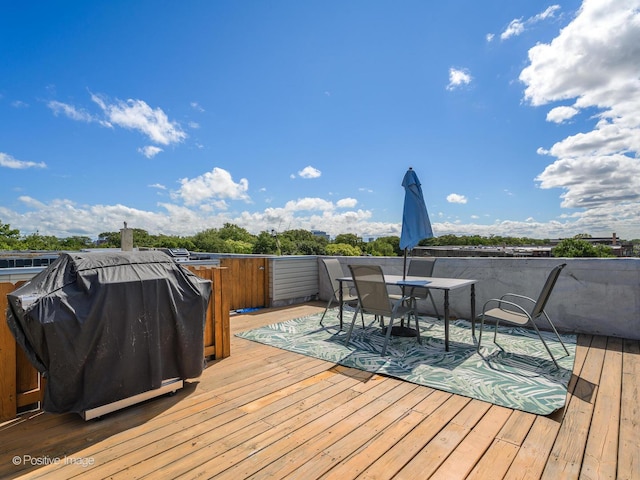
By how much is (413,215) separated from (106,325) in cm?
349

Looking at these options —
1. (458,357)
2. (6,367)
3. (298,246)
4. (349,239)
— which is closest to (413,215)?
(458,357)

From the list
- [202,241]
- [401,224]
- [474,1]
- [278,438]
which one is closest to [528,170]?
[474,1]

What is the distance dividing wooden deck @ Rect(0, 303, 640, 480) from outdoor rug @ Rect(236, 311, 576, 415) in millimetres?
160

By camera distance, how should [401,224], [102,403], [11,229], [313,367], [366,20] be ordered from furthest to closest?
[11,229], [366,20], [401,224], [313,367], [102,403]

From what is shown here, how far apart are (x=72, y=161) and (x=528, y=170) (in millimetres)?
31261

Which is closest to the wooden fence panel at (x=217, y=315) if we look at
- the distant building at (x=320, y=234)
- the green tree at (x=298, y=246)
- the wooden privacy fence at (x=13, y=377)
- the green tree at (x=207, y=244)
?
the wooden privacy fence at (x=13, y=377)

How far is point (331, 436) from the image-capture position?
1.96 meters

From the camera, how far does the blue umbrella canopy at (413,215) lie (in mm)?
4148

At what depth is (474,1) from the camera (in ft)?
20.2

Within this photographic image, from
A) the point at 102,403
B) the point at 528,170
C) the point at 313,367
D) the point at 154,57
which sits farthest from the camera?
the point at 528,170

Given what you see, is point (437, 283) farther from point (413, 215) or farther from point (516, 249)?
point (516, 249)

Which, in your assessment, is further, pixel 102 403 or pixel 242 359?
pixel 242 359

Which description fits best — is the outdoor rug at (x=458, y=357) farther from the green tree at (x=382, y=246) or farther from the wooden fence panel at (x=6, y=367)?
the green tree at (x=382, y=246)

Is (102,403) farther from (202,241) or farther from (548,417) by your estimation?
(202,241)
